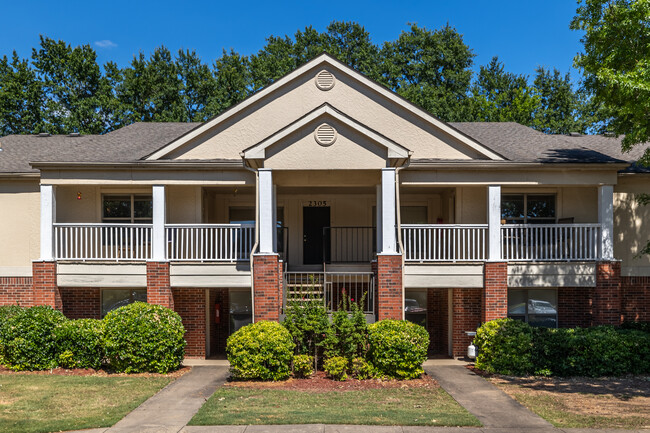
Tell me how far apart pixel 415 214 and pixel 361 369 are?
22.1 feet

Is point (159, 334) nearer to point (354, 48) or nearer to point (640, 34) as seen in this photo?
point (640, 34)

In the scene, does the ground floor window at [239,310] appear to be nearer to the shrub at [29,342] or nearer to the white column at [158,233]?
the white column at [158,233]

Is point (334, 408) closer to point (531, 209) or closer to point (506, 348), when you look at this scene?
point (506, 348)

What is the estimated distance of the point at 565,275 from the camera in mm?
15258

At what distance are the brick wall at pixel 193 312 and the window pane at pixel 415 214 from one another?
6.56 meters

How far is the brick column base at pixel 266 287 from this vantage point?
14102mm

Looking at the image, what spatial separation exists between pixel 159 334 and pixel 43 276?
4.00 meters

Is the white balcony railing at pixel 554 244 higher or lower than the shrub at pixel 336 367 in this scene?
higher

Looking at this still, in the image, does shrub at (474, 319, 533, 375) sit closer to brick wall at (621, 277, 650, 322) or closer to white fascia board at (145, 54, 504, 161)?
white fascia board at (145, 54, 504, 161)

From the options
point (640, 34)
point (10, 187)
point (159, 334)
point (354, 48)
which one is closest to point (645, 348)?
point (640, 34)

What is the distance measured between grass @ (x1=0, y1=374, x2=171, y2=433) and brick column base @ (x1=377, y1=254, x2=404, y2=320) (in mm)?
5233

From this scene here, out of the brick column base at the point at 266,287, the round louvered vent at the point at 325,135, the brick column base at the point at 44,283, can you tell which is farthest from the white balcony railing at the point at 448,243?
the brick column base at the point at 44,283

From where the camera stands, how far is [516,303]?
16.7 metres

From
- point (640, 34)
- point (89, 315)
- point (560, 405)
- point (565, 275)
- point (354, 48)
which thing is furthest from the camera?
point (354, 48)
